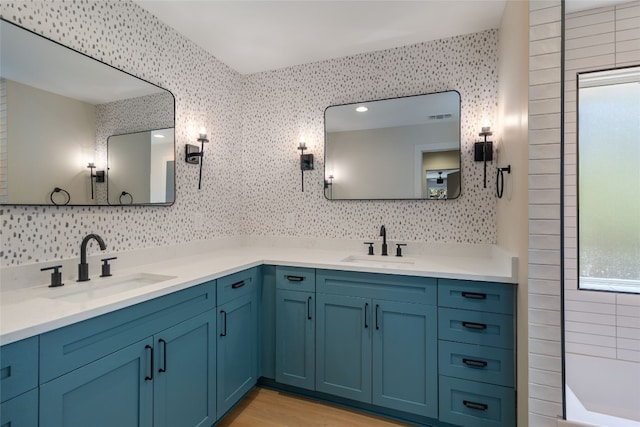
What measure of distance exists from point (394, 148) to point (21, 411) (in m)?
2.39

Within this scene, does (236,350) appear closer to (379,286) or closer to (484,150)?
(379,286)

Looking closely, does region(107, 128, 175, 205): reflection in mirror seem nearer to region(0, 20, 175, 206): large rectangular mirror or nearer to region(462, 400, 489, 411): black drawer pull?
region(0, 20, 175, 206): large rectangular mirror

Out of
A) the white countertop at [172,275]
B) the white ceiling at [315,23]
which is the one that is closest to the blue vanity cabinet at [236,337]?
the white countertop at [172,275]

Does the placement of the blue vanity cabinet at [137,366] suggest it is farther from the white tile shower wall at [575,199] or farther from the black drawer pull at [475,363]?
the white tile shower wall at [575,199]

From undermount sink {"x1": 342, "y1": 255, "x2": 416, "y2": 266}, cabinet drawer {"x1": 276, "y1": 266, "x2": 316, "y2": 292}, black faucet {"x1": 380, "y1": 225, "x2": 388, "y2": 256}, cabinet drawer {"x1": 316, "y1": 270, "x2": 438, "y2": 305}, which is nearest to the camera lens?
cabinet drawer {"x1": 316, "y1": 270, "x2": 438, "y2": 305}

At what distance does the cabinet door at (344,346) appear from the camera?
1922 millimetres

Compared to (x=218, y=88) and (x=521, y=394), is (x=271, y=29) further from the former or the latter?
(x=521, y=394)

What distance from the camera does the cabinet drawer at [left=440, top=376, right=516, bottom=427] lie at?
163 centimetres

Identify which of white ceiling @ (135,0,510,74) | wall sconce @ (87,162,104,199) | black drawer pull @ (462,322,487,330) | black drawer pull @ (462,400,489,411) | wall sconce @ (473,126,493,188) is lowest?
black drawer pull @ (462,400,489,411)

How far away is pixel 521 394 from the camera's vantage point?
58.7 inches

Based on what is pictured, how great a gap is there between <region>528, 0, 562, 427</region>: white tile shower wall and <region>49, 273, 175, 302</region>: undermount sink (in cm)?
179

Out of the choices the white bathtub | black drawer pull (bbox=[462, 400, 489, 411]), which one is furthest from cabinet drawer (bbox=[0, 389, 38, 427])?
the white bathtub

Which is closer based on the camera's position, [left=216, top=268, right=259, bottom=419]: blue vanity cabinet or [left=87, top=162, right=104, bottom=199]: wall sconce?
[left=87, top=162, right=104, bottom=199]: wall sconce

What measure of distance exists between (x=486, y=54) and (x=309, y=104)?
1.41 m
